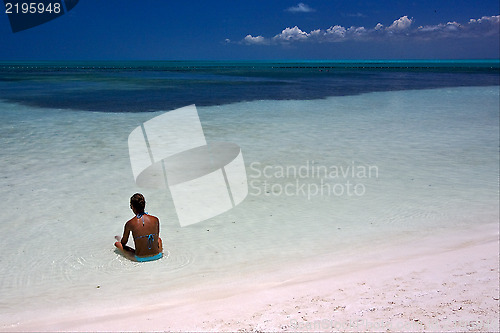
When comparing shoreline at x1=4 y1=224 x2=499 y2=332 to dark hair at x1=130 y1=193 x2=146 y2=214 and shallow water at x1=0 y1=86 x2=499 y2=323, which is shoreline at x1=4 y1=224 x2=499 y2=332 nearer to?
shallow water at x1=0 y1=86 x2=499 y2=323

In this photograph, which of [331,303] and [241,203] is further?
[241,203]

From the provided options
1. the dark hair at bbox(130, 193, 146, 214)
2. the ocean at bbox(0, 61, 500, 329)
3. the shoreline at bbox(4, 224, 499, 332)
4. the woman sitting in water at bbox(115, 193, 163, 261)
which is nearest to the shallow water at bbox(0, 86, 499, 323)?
the ocean at bbox(0, 61, 500, 329)

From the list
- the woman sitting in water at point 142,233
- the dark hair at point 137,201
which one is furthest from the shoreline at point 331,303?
the dark hair at point 137,201

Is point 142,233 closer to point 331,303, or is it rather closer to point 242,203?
point 331,303

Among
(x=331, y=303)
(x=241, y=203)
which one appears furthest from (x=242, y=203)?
(x=331, y=303)

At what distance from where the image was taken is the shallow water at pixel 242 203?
4.03 meters

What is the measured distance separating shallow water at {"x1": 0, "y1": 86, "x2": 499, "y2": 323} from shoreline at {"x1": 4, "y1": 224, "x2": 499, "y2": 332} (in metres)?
0.26

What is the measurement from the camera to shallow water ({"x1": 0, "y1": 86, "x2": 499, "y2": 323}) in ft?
13.2

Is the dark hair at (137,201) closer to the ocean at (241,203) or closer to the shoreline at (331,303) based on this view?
the ocean at (241,203)

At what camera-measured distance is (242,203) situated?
19.5 feet

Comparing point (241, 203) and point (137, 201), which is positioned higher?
point (137, 201)

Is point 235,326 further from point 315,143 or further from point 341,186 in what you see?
point 315,143

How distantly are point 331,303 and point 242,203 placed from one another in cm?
280

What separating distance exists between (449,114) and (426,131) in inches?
161
